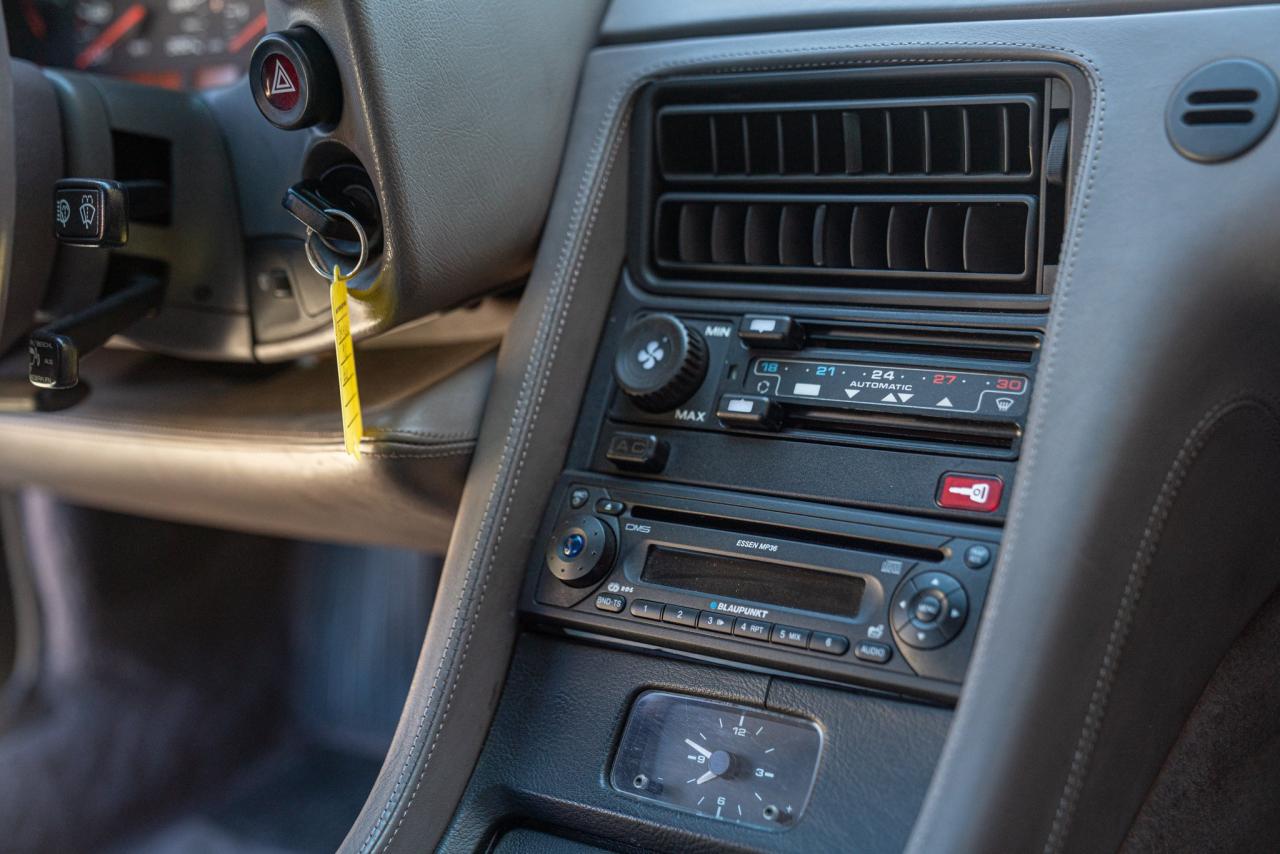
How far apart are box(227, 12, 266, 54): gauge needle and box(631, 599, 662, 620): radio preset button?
2.89 feet

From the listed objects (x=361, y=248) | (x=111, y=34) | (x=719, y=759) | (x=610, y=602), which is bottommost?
(x=719, y=759)

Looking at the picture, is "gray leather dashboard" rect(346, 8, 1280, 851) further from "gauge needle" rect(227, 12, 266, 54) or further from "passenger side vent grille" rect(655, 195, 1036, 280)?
"gauge needle" rect(227, 12, 266, 54)

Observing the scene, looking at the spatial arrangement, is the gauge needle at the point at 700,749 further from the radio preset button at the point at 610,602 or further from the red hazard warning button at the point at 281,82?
the red hazard warning button at the point at 281,82

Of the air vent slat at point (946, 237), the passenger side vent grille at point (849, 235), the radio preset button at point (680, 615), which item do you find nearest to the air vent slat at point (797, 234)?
the passenger side vent grille at point (849, 235)

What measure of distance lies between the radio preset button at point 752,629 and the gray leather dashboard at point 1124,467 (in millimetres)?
204

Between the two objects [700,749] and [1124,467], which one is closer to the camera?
[1124,467]

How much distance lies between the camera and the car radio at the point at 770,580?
1059 millimetres

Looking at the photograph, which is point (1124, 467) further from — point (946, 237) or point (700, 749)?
point (700, 749)

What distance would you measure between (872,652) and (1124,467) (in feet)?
0.88

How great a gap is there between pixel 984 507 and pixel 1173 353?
0.21 meters

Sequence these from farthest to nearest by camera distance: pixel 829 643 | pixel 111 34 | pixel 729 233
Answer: pixel 111 34 < pixel 729 233 < pixel 829 643

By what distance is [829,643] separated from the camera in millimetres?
1090

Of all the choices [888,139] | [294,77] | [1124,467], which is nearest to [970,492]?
[1124,467]

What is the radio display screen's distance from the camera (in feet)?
3.68
